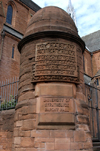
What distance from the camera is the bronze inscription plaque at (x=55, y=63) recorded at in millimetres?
4344

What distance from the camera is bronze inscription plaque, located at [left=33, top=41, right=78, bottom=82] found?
4344 mm

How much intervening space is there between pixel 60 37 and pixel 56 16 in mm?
777

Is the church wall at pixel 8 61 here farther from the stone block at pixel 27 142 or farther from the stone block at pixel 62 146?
the stone block at pixel 62 146

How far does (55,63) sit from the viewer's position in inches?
174

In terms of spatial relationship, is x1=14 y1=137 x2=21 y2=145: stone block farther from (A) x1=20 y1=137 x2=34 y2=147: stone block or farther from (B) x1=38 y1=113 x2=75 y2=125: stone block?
(B) x1=38 y1=113 x2=75 y2=125: stone block

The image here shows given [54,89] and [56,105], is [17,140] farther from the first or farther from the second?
[54,89]

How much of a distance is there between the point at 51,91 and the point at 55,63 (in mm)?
749

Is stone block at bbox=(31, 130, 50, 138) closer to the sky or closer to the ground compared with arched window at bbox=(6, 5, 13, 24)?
closer to the ground

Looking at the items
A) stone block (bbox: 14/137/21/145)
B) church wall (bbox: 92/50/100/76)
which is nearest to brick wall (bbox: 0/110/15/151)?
stone block (bbox: 14/137/21/145)

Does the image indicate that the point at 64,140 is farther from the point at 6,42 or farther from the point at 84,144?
the point at 6,42

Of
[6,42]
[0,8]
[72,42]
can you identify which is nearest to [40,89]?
[72,42]

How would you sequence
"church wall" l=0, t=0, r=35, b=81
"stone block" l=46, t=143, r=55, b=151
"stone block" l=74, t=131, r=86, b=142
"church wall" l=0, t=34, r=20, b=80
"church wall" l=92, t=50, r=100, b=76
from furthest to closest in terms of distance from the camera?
"church wall" l=92, t=50, r=100, b=76, "church wall" l=0, t=0, r=35, b=81, "church wall" l=0, t=34, r=20, b=80, "stone block" l=74, t=131, r=86, b=142, "stone block" l=46, t=143, r=55, b=151

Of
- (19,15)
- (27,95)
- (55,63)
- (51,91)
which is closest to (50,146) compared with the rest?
(51,91)

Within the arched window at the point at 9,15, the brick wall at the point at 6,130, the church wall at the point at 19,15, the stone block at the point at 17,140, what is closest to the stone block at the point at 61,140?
the stone block at the point at 17,140
